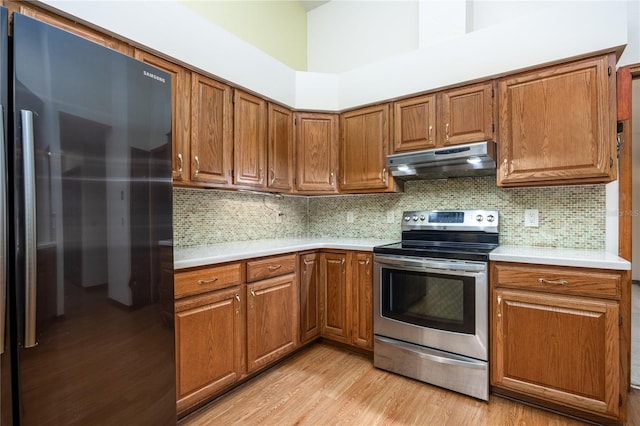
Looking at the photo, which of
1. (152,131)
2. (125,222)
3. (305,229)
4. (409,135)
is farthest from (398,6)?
(125,222)

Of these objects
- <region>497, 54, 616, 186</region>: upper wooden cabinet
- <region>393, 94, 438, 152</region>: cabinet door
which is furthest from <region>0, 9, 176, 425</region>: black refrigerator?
<region>497, 54, 616, 186</region>: upper wooden cabinet

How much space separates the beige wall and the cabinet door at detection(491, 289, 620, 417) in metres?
2.70

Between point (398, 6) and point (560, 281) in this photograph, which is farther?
point (398, 6)

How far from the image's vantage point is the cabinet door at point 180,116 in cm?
196

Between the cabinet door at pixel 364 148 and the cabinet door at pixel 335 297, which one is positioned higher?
the cabinet door at pixel 364 148

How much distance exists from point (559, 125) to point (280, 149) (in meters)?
2.07

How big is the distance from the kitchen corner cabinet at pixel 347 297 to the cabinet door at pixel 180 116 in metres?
1.32

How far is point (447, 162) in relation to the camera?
90.3 inches

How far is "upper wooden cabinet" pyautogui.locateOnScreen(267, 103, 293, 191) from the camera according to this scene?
8.87 ft

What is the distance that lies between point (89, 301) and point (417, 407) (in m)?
1.87

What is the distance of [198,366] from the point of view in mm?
1795

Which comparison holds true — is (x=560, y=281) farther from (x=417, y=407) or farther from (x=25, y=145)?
(x=25, y=145)

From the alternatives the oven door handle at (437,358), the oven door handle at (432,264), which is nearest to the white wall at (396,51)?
the oven door handle at (432,264)

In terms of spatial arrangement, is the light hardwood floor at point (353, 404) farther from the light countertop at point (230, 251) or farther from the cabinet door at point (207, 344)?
the light countertop at point (230, 251)
